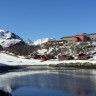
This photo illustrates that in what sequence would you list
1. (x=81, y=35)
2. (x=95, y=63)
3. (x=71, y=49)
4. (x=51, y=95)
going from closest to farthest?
(x=51, y=95) < (x=95, y=63) < (x=71, y=49) < (x=81, y=35)

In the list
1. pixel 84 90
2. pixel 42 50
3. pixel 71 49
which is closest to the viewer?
pixel 84 90

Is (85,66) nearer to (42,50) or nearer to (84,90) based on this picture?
(84,90)

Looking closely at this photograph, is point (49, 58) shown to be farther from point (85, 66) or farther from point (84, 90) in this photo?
point (84, 90)

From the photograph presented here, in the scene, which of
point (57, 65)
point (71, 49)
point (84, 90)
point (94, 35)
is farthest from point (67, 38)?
point (84, 90)

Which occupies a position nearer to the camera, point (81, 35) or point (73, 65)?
point (73, 65)

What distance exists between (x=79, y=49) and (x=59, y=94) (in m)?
86.0

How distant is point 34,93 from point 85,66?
1810 inches

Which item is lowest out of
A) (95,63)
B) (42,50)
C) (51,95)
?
(51,95)

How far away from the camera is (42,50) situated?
14288cm

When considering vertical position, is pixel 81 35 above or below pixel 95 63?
above

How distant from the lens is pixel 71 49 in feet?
422

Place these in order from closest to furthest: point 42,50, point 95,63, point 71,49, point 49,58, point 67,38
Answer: point 95,63 → point 49,58 → point 71,49 → point 42,50 → point 67,38

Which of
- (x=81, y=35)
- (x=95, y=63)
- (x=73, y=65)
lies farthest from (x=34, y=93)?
(x=81, y=35)

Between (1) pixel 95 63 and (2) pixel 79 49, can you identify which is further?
(2) pixel 79 49
